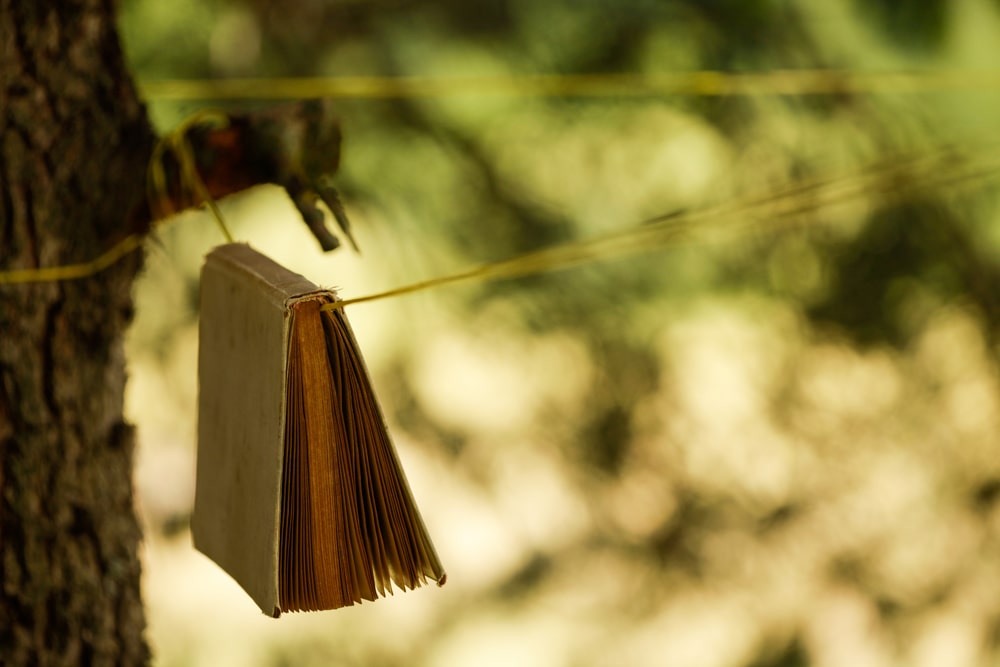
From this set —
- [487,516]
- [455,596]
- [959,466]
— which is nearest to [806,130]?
[959,466]

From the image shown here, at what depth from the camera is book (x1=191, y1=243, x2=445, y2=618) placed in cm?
59

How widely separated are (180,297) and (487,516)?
0.86 meters

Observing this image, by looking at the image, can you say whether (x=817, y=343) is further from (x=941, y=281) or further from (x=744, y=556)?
(x=744, y=556)

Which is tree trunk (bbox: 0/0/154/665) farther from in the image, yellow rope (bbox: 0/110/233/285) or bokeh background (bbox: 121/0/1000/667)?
bokeh background (bbox: 121/0/1000/667)

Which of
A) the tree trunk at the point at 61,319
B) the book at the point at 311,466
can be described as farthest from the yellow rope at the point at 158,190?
the book at the point at 311,466

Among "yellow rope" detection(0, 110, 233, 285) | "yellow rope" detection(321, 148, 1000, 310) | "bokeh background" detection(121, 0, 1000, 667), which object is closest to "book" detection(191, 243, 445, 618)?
"yellow rope" detection(321, 148, 1000, 310)

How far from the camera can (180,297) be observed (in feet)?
6.26

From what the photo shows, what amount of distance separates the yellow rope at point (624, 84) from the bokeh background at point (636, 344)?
0.15 ft

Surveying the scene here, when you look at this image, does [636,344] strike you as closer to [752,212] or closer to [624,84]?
[752,212]

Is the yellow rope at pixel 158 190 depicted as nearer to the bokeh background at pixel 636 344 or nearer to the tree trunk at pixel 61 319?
the tree trunk at pixel 61 319

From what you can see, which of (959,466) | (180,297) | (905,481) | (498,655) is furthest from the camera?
(498,655)

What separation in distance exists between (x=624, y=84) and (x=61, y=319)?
1.00m

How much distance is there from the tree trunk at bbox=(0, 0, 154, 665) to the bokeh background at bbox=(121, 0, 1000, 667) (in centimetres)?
82

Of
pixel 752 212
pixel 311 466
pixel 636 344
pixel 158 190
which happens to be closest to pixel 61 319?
pixel 158 190
